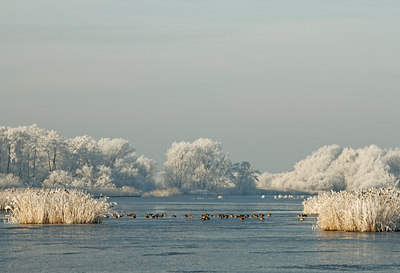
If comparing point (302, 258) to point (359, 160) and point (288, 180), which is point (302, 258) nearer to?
point (359, 160)

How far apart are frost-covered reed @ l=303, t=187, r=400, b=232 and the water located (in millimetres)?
992

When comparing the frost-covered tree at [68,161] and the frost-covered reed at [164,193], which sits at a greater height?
the frost-covered tree at [68,161]

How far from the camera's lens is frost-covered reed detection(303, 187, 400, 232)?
A: 105ft

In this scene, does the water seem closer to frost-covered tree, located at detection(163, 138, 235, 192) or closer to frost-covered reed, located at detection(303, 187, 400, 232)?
frost-covered reed, located at detection(303, 187, 400, 232)

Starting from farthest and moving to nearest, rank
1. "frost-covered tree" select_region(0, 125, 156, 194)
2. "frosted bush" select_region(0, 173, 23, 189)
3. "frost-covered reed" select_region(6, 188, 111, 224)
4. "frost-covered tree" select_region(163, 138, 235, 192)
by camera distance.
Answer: "frost-covered tree" select_region(163, 138, 235, 192) → "frost-covered tree" select_region(0, 125, 156, 194) → "frosted bush" select_region(0, 173, 23, 189) → "frost-covered reed" select_region(6, 188, 111, 224)

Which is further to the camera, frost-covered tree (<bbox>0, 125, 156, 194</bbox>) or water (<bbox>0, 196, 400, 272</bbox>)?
frost-covered tree (<bbox>0, 125, 156, 194</bbox>)

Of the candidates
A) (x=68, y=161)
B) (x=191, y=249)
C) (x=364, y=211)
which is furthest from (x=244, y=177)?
(x=191, y=249)

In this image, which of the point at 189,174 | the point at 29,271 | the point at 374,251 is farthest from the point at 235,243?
the point at 189,174

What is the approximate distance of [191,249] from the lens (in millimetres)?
25562

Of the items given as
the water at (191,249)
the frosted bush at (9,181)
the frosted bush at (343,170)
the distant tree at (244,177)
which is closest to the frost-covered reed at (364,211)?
the water at (191,249)

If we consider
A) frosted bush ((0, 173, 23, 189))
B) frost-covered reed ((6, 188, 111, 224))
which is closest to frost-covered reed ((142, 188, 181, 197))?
frosted bush ((0, 173, 23, 189))

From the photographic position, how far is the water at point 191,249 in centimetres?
2088

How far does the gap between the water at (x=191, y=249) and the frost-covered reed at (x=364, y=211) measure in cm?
99

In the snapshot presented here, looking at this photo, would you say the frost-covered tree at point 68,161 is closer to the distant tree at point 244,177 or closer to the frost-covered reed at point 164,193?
the frost-covered reed at point 164,193
